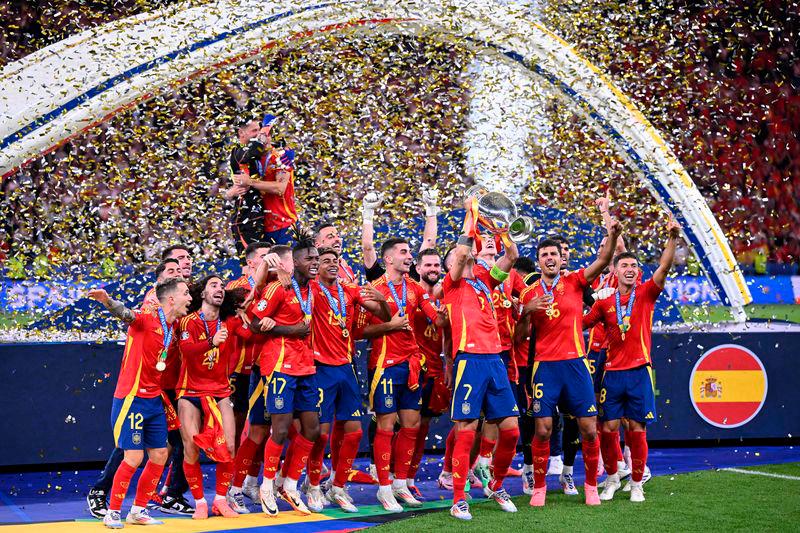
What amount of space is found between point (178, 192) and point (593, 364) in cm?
596

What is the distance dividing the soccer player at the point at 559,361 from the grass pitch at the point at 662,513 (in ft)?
1.02

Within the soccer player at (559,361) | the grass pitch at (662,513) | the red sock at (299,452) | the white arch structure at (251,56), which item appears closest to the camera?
the grass pitch at (662,513)

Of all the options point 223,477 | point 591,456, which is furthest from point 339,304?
point 591,456

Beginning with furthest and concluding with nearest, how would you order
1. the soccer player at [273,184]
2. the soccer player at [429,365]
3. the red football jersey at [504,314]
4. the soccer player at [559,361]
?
the soccer player at [273,184]
the soccer player at [429,365]
the red football jersey at [504,314]
the soccer player at [559,361]

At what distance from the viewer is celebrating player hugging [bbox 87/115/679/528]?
7.54 meters

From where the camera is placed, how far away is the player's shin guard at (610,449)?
8258mm

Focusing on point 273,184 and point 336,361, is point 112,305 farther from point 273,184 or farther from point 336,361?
point 273,184

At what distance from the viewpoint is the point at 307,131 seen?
1381 cm

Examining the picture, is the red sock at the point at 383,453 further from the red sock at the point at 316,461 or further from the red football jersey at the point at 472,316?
the red football jersey at the point at 472,316

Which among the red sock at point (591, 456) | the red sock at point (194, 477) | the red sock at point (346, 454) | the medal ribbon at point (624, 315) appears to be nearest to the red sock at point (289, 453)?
the red sock at point (346, 454)

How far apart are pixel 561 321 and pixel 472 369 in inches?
35.5

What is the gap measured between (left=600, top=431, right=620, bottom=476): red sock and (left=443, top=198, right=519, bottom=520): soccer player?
0.90 m

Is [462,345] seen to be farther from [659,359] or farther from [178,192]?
[178,192]

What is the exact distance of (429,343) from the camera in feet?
28.9
